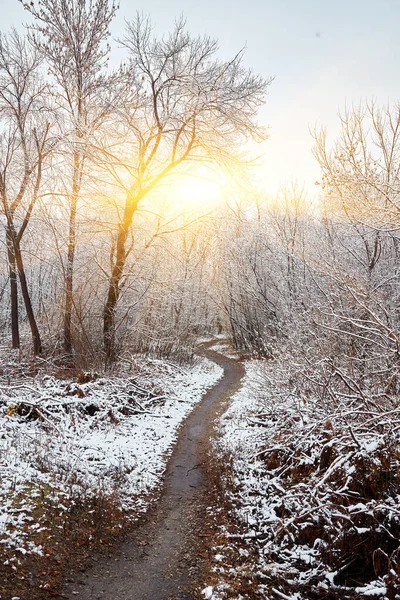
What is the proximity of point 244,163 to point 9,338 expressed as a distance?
47.5 feet

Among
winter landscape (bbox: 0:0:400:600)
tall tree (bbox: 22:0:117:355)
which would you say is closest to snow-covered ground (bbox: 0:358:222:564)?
winter landscape (bbox: 0:0:400:600)

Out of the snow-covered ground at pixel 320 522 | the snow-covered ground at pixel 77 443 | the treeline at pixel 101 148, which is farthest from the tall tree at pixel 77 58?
the snow-covered ground at pixel 320 522

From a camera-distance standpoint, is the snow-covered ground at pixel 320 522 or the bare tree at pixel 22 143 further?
the bare tree at pixel 22 143

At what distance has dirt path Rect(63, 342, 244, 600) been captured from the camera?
12.8 feet

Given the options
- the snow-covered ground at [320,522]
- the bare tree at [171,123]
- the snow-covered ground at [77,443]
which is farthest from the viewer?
the bare tree at [171,123]

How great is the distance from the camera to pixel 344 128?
10.8m

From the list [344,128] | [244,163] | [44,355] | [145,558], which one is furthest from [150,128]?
[145,558]

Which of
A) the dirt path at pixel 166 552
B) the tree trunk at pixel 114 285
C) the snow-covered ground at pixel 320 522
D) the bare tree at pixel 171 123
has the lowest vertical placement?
the dirt path at pixel 166 552

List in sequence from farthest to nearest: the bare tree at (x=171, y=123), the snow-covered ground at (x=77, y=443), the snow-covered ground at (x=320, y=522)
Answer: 1. the bare tree at (x=171, y=123)
2. the snow-covered ground at (x=77, y=443)
3. the snow-covered ground at (x=320, y=522)

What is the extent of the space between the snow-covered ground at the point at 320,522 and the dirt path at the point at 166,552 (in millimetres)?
369

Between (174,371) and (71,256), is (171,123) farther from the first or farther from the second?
(174,371)

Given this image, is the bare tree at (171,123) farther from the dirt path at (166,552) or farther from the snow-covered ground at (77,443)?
the dirt path at (166,552)

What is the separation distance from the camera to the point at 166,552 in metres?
4.72

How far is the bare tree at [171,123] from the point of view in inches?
429
